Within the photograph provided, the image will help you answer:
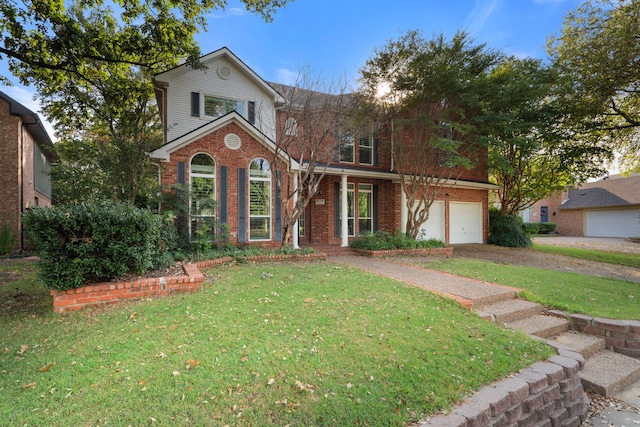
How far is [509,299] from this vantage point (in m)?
6.08

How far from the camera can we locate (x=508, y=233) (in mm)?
16031

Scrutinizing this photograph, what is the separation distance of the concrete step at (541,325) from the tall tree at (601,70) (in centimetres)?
1031

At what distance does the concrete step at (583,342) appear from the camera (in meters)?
4.59

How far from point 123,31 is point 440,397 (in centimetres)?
1110

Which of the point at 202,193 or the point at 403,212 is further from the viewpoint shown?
the point at 403,212

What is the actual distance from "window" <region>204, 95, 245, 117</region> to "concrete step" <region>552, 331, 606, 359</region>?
39.0ft

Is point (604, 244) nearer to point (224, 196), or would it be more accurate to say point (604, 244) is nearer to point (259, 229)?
point (259, 229)

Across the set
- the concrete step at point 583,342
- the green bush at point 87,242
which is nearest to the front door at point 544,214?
the concrete step at point 583,342

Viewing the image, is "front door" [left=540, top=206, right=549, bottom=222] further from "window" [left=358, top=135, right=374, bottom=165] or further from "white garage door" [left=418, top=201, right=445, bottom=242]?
"window" [left=358, top=135, right=374, bottom=165]

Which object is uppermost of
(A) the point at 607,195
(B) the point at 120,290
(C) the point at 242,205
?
(A) the point at 607,195

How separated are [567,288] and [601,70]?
8.69 meters


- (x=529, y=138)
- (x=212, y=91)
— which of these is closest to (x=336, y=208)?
(x=212, y=91)

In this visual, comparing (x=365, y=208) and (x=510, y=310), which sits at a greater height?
(x=365, y=208)

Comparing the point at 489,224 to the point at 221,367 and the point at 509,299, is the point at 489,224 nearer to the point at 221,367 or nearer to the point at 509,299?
the point at 509,299
